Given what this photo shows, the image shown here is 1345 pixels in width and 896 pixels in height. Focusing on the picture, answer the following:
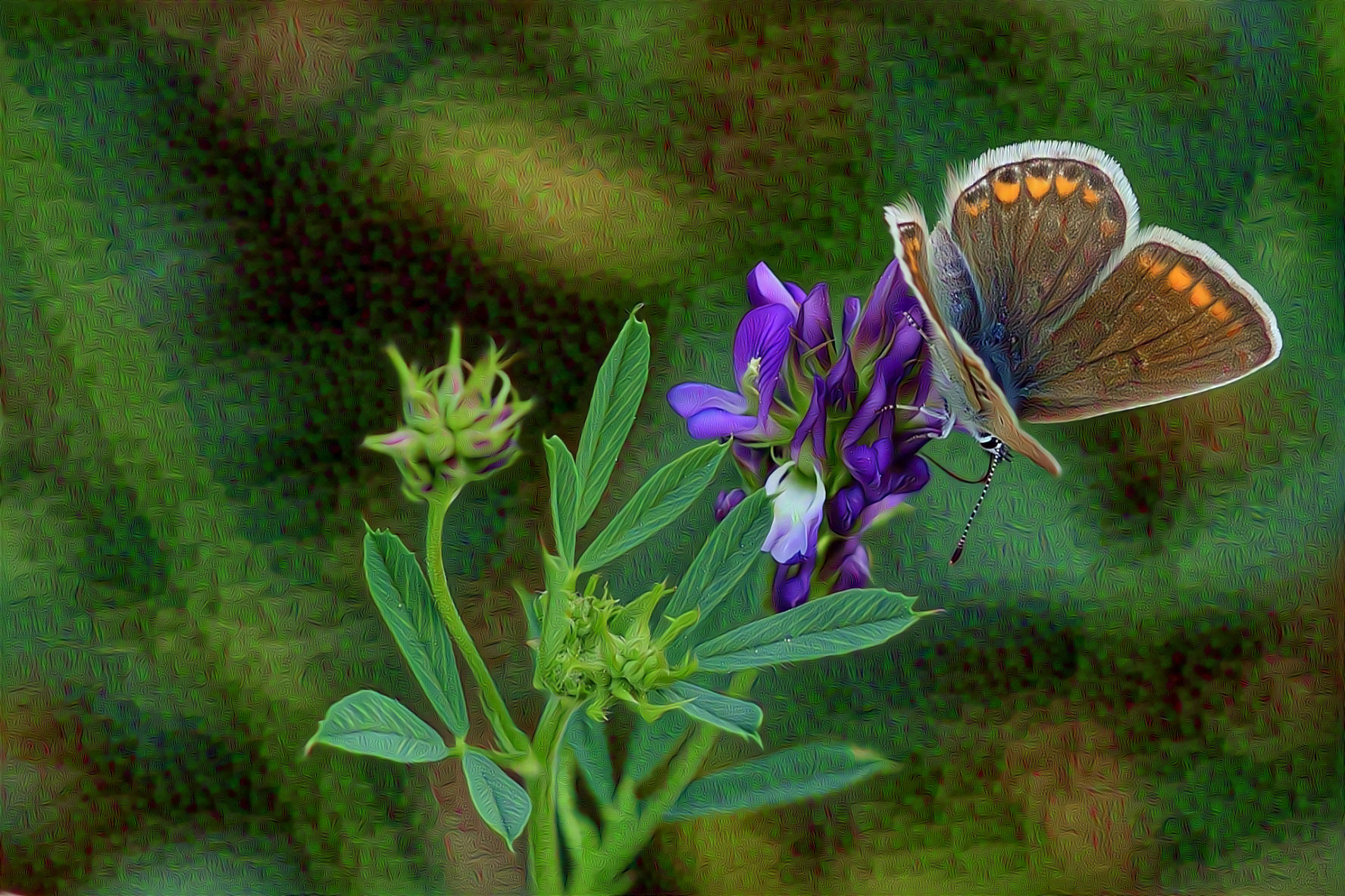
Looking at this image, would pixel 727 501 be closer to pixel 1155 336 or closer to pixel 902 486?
pixel 902 486

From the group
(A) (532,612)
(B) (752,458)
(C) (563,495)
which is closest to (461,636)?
(A) (532,612)

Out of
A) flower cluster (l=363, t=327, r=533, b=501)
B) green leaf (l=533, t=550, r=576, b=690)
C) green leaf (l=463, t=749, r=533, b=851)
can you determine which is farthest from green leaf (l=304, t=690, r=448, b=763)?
flower cluster (l=363, t=327, r=533, b=501)

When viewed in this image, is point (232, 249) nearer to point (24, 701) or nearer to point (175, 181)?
point (175, 181)

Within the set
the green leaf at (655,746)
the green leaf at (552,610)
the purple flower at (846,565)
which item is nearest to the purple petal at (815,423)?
the purple flower at (846,565)

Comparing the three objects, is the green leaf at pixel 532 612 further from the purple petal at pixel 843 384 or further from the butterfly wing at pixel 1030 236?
the butterfly wing at pixel 1030 236

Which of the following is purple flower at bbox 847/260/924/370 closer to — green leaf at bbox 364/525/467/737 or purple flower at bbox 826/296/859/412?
purple flower at bbox 826/296/859/412

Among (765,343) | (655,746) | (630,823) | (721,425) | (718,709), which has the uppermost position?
(765,343)
